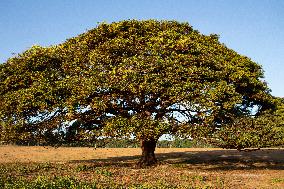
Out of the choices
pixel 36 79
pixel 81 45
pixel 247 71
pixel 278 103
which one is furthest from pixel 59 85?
pixel 278 103

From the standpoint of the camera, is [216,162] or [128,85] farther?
[216,162]

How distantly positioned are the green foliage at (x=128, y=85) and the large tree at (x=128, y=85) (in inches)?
3.2

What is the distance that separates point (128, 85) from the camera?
29641mm

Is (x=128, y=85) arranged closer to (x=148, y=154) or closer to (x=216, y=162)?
(x=148, y=154)

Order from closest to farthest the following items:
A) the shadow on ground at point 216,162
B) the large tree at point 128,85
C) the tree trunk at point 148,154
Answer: the large tree at point 128,85 → the tree trunk at point 148,154 → the shadow on ground at point 216,162

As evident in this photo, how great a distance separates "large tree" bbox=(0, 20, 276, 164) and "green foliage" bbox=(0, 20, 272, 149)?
0.08 m

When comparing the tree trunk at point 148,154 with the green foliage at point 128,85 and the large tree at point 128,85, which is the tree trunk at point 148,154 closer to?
the large tree at point 128,85

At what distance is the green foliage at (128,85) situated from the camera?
29.8 metres

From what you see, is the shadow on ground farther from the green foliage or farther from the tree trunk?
the green foliage

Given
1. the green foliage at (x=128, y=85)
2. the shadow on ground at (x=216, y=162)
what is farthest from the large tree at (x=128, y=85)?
the shadow on ground at (x=216, y=162)

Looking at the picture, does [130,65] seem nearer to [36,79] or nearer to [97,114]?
[97,114]

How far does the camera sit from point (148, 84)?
29.2m

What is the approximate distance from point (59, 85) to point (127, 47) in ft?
21.0

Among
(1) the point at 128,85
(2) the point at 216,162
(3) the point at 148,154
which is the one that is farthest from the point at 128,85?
(2) the point at 216,162
